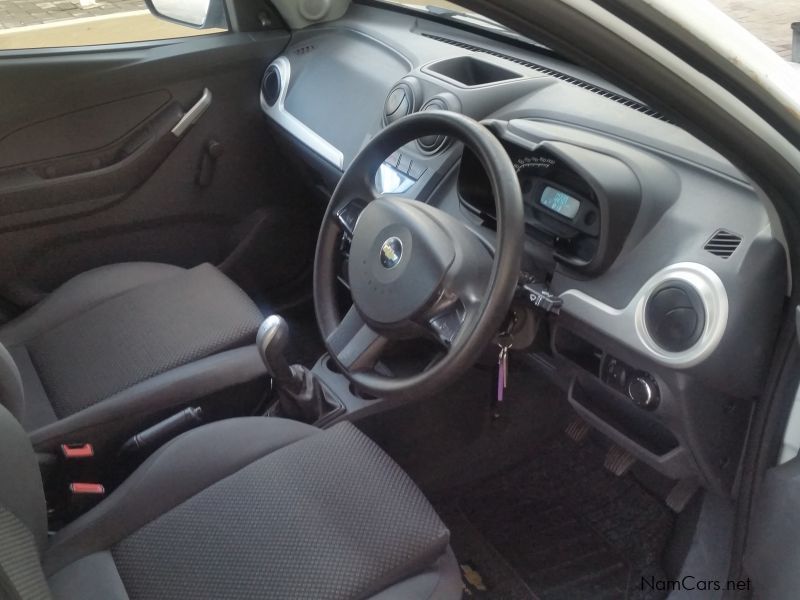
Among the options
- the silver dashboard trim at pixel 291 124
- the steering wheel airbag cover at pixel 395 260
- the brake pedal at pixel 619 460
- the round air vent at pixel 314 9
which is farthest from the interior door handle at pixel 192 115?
the brake pedal at pixel 619 460

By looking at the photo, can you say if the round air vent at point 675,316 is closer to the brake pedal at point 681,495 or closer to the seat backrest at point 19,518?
the brake pedal at point 681,495

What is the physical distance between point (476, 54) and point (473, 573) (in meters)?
1.24

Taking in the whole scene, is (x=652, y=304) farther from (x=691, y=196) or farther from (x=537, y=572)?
(x=537, y=572)

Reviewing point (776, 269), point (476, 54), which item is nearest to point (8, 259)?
point (476, 54)

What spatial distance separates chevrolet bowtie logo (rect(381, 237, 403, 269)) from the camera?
4.20 ft

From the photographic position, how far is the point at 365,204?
1508 mm

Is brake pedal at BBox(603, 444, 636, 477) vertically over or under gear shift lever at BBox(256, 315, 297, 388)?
under

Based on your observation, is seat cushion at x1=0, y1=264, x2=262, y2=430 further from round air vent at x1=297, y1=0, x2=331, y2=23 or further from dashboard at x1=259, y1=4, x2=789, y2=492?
round air vent at x1=297, y1=0, x2=331, y2=23

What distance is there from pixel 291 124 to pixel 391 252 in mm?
993

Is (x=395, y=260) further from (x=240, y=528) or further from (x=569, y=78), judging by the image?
(x=569, y=78)

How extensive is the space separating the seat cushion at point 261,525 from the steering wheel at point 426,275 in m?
0.16

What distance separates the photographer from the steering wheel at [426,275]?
3.79ft

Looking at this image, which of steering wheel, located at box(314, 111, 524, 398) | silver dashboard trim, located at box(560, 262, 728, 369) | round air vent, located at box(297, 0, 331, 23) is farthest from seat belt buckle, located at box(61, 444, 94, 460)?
round air vent, located at box(297, 0, 331, 23)

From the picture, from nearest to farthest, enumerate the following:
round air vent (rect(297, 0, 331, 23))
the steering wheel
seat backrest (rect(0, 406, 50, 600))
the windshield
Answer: seat backrest (rect(0, 406, 50, 600))
the windshield
the steering wheel
round air vent (rect(297, 0, 331, 23))
